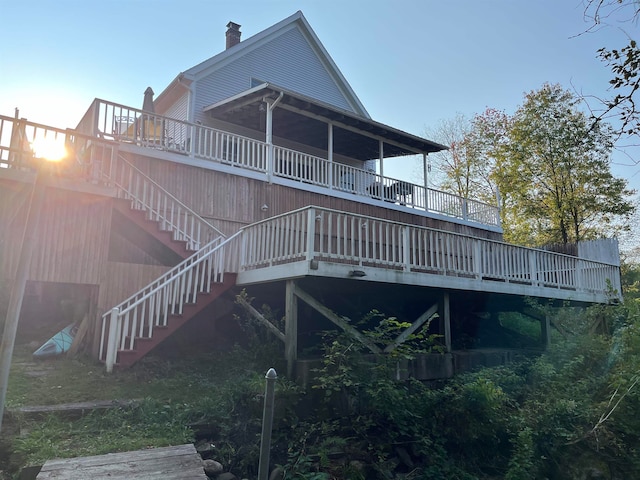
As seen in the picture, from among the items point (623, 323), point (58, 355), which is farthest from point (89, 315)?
point (623, 323)

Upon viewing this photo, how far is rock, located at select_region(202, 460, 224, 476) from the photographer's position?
461 cm

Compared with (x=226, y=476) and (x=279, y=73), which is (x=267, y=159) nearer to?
(x=279, y=73)

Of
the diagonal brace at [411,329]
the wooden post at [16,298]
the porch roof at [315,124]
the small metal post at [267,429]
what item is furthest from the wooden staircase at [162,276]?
the small metal post at [267,429]

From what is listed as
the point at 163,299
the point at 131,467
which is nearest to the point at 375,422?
the point at 131,467

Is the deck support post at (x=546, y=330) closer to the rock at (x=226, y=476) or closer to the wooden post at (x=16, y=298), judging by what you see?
the rock at (x=226, y=476)

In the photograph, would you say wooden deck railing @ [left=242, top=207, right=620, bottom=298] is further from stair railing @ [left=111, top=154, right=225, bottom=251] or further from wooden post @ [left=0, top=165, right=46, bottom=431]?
wooden post @ [left=0, top=165, right=46, bottom=431]

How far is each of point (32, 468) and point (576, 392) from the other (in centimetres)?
775

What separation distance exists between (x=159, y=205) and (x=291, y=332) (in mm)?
3796

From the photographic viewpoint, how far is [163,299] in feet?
24.9

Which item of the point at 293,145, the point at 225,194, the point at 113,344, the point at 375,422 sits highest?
the point at 293,145

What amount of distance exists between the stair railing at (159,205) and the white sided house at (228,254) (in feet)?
0.13

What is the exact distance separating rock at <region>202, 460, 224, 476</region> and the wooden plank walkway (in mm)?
553

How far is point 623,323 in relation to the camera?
973 cm

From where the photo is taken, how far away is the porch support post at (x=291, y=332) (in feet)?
22.4
